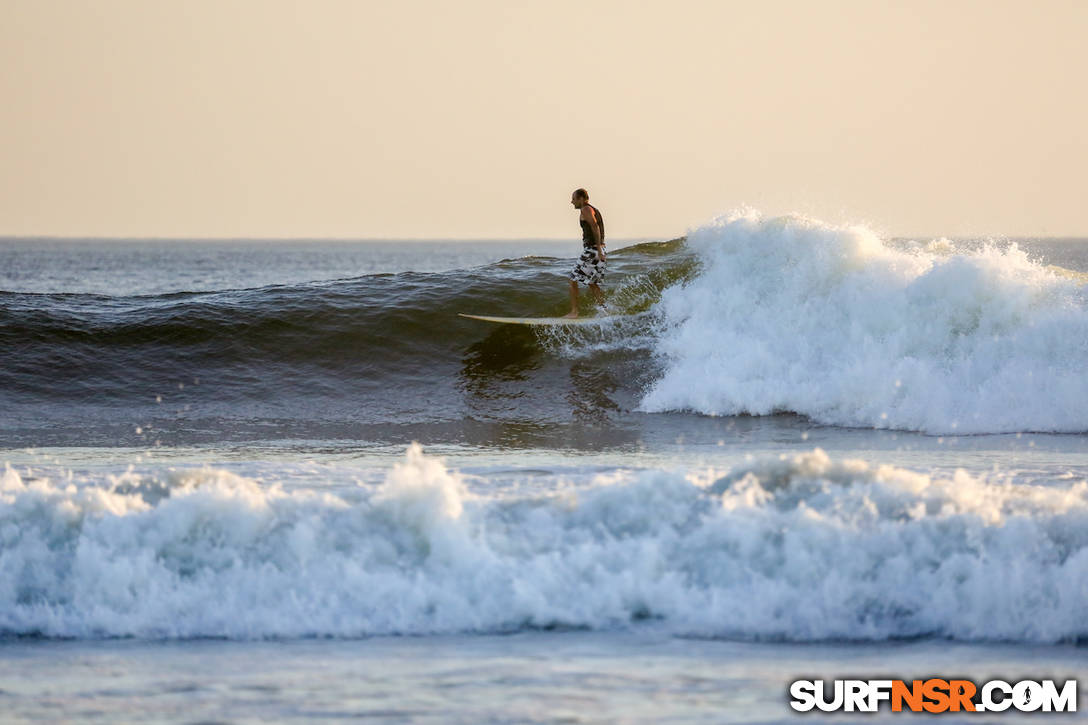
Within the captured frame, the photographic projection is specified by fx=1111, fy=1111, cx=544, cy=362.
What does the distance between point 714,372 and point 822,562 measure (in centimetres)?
755

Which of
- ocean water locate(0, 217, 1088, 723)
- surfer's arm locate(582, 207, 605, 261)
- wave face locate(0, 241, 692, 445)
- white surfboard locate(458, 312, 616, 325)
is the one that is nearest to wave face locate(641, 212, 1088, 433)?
ocean water locate(0, 217, 1088, 723)

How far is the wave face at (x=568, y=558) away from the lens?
661 cm

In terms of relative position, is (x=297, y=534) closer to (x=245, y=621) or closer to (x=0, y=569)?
(x=245, y=621)

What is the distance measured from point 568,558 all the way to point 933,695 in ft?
7.90

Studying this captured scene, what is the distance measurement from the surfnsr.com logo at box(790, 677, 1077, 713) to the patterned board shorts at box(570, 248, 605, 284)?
10.9 m

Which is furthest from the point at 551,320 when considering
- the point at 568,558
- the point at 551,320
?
the point at 568,558

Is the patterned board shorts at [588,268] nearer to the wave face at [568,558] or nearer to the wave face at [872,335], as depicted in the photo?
the wave face at [872,335]

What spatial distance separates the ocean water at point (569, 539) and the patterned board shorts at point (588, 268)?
2.32 metres

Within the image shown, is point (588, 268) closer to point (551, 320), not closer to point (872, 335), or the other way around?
point (551, 320)

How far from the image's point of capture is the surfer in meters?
15.6

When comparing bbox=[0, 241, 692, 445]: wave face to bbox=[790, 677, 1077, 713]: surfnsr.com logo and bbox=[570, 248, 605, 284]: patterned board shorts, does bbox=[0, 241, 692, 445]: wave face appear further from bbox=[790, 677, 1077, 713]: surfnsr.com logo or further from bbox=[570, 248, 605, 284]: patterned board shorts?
bbox=[790, 677, 1077, 713]: surfnsr.com logo

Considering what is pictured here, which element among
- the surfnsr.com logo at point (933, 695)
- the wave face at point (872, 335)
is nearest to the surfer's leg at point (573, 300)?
the wave face at point (872, 335)

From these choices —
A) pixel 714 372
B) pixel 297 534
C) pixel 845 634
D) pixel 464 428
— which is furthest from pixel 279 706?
pixel 714 372

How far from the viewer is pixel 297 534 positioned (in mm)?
7297
